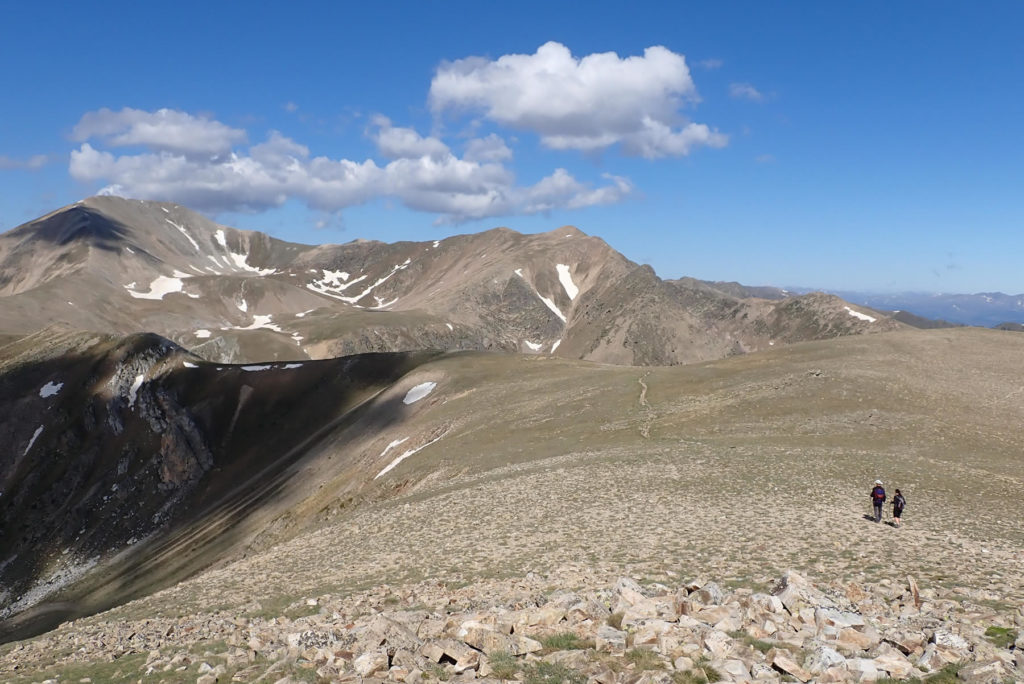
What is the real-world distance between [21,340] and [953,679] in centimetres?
17604

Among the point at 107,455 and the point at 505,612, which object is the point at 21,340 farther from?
the point at 505,612

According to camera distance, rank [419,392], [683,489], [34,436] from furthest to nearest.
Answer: [34,436], [419,392], [683,489]

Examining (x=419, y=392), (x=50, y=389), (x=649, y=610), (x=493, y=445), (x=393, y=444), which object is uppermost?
(x=649, y=610)

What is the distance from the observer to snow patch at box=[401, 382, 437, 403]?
7860cm

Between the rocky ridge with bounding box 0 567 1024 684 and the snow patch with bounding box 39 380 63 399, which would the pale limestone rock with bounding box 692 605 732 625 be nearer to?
the rocky ridge with bounding box 0 567 1024 684

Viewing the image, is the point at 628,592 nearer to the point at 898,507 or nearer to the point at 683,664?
the point at 683,664

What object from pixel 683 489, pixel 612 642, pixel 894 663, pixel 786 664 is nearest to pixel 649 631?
pixel 612 642

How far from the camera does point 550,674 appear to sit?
39.4 ft

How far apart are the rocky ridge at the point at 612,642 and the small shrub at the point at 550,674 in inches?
1.5

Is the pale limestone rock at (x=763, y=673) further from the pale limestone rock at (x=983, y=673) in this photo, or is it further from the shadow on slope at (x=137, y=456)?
the shadow on slope at (x=137, y=456)

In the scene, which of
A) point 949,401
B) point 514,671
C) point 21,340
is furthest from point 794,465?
→ point 21,340

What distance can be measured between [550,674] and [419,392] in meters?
69.1

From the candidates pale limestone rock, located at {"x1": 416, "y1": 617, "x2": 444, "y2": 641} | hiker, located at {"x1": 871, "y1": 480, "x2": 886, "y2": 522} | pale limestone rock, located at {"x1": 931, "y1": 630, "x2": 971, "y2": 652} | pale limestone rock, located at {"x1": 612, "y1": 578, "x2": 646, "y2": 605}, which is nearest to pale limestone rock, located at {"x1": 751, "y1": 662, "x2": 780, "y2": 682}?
pale limestone rock, located at {"x1": 931, "y1": 630, "x2": 971, "y2": 652}

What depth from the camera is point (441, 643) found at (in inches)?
519
